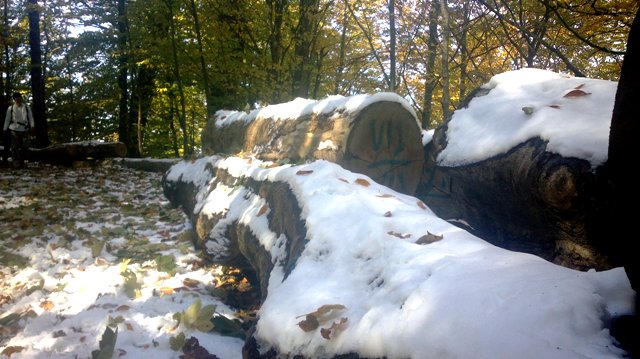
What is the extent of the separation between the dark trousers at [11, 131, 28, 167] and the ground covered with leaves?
3.59 metres

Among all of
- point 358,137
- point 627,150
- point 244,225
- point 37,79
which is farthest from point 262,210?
point 37,79

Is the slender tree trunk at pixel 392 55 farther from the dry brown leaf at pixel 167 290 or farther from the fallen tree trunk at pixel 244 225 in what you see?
the dry brown leaf at pixel 167 290

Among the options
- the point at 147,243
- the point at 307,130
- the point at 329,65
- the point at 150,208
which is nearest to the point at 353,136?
the point at 307,130

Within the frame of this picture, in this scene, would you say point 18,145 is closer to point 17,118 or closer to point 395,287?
point 17,118

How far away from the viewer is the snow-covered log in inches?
86.8

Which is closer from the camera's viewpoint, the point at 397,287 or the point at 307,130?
the point at 397,287

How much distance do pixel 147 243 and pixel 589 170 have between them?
166 inches

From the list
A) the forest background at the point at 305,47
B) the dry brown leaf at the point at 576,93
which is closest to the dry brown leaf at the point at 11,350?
the dry brown leaf at the point at 576,93

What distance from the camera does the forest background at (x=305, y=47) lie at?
7.14m

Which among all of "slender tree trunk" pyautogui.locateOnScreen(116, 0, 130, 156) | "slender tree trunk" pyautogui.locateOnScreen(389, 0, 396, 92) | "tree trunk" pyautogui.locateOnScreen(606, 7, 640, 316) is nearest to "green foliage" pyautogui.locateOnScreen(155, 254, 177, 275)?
"tree trunk" pyautogui.locateOnScreen(606, 7, 640, 316)

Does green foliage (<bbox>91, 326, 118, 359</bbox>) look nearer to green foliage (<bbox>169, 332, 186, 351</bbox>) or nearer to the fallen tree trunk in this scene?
green foliage (<bbox>169, 332, 186, 351</bbox>)

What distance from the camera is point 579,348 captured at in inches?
39.7

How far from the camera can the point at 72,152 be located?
10664 mm

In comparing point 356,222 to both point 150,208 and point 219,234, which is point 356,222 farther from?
point 150,208
